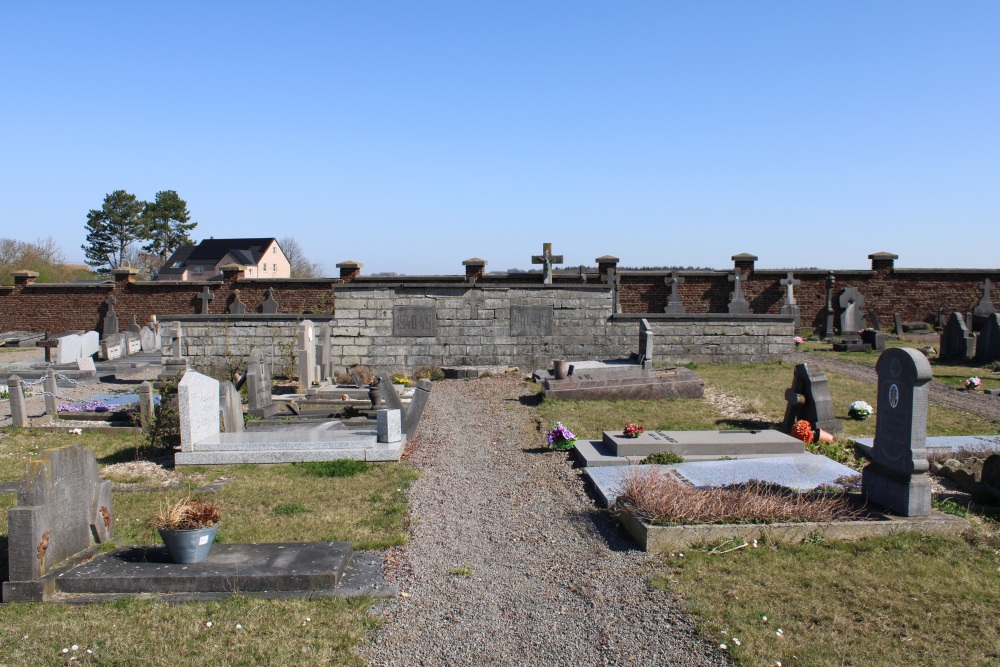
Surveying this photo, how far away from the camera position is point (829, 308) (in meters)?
24.8

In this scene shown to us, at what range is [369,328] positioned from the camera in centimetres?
1720

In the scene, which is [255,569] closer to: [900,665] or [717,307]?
[900,665]

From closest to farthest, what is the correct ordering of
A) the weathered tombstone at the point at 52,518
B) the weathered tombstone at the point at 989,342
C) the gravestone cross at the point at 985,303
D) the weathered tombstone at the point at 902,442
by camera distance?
the weathered tombstone at the point at 52,518 → the weathered tombstone at the point at 902,442 → the weathered tombstone at the point at 989,342 → the gravestone cross at the point at 985,303

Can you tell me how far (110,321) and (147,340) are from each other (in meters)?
4.25

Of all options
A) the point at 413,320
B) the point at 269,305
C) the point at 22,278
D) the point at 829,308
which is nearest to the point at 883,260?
the point at 829,308

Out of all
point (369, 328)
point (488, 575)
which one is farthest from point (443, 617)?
point (369, 328)

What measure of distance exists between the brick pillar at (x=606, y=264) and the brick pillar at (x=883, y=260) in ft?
29.6

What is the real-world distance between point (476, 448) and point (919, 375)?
577cm

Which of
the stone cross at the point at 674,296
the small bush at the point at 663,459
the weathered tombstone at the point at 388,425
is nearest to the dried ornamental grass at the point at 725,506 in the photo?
the small bush at the point at 663,459

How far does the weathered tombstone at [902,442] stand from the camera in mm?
6426

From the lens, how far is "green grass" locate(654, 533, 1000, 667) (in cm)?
432

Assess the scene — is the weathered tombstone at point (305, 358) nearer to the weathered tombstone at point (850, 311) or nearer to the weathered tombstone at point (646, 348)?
the weathered tombstone at point (646, 348)

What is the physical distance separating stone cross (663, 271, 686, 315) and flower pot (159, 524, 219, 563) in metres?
21.0

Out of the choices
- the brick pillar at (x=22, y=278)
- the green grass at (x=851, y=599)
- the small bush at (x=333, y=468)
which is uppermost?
the brick pillar at (x=22, y=278)
